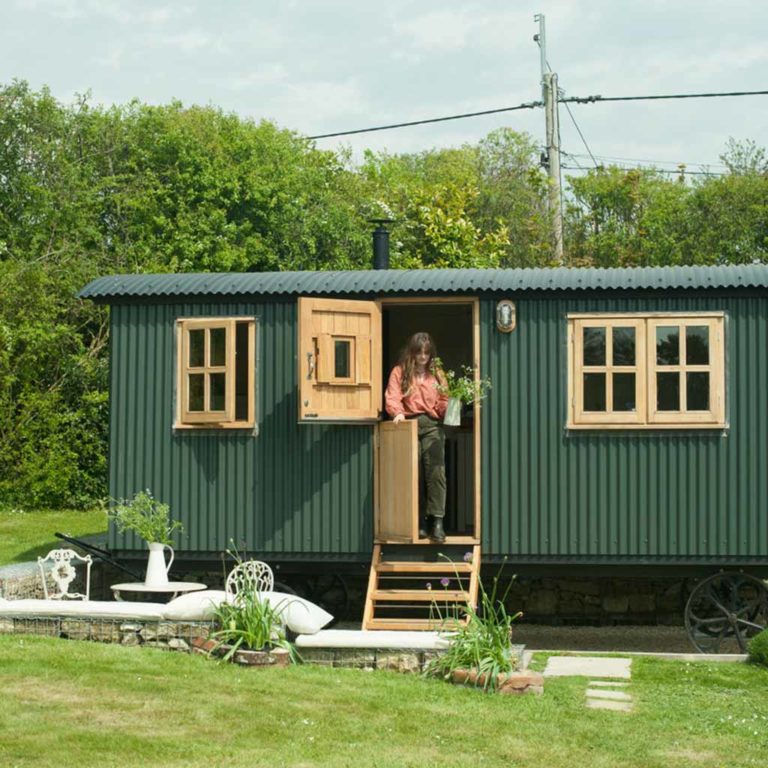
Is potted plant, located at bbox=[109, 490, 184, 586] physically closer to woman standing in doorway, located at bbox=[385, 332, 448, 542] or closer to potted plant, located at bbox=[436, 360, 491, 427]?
woman standing in doorway, located at bbox=[385, 332, 448, 542]

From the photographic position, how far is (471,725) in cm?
855

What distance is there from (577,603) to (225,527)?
3356mm

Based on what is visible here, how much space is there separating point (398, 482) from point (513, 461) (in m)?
0.98

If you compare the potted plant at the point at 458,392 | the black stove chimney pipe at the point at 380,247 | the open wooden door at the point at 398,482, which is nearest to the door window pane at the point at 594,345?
the potted plant at the point at 458,392

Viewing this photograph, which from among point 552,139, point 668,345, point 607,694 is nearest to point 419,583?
point 668,345

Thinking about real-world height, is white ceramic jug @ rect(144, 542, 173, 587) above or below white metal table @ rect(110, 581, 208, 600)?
above

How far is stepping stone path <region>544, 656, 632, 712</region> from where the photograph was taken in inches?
367

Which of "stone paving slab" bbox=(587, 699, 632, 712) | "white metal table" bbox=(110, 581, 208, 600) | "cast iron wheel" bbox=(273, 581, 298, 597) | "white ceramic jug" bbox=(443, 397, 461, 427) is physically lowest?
"stone paving slab" bbox=(587, 699, 632, 712)

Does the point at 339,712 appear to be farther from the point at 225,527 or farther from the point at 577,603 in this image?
the point at 577,603

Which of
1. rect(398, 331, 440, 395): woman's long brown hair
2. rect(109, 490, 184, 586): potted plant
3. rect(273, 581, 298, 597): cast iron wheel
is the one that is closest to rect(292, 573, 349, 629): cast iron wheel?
rect(273, 581, 298, 597): cast iron wheel

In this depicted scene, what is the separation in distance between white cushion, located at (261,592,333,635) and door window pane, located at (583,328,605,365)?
3239 mm

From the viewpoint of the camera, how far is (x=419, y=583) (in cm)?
1225

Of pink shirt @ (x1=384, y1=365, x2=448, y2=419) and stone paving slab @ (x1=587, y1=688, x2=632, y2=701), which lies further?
pink shirt @ (x1=384, y1=365, x2=448, y2=419)

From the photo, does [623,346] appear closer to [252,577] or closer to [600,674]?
[600,674]
